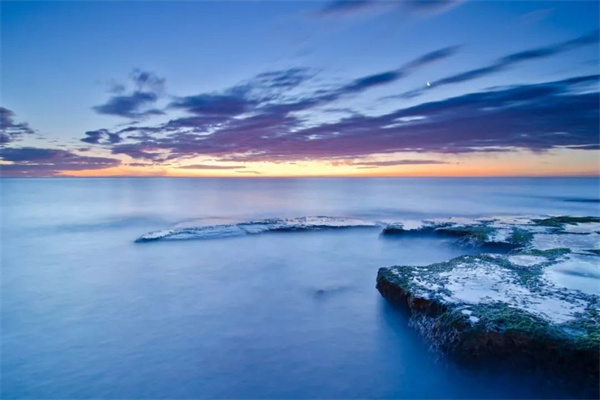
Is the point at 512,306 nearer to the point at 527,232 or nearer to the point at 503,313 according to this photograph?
the point at 503,313

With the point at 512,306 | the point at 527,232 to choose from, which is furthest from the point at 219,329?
the point at 527,232

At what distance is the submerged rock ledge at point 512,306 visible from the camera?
730 cm

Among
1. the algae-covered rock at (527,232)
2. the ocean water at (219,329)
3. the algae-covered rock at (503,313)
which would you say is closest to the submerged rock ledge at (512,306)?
the algae-covered rock at (503,313)

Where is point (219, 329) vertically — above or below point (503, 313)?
below

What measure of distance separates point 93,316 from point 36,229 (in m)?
24.8

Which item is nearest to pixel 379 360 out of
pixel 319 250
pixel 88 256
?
pixel 319 250

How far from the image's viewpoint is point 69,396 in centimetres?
789

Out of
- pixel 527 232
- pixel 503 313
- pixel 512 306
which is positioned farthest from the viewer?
pixel 527 232

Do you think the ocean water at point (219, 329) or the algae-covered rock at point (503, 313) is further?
the ocean water at point (219, 329)

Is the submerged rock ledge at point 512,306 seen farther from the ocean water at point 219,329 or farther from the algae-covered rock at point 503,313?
the ocean water at point 219,329

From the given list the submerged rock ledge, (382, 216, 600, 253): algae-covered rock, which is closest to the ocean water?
the submerged rock ledge

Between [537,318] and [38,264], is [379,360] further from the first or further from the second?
[38,264]

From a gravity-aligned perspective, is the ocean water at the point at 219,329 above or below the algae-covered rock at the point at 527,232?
below

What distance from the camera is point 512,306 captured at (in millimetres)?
8711
